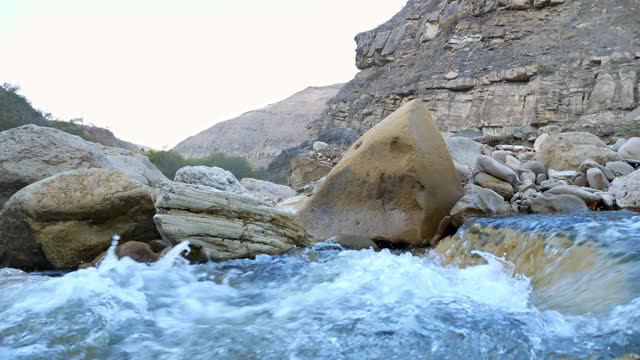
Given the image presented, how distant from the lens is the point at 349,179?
6.62m

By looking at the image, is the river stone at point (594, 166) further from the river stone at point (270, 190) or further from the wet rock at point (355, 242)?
the river stone at point (270, 190)

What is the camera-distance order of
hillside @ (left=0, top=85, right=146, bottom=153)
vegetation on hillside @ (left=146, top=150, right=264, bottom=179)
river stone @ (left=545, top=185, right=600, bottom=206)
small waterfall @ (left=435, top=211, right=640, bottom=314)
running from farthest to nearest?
vegetation on hillside @ (left=146, top=150, right=264, bottom=179) → hillside @ (left=0, top=85, right=146, bottom=153) → river stone @ (left=545, top=185, right=600, bottom=206) → small waterfall @ (left=435, top=211, right=640, bottom=314)

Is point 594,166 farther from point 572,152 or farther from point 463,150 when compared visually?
point 463,150

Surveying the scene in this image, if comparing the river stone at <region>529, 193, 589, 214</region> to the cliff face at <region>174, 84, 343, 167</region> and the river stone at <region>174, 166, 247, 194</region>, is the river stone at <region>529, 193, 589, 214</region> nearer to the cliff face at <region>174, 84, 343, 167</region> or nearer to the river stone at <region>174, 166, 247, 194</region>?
the river stone at <region>174, 166, 247, 194</region>

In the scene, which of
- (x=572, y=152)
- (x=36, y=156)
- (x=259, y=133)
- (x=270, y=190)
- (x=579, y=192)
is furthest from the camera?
(x=259, y=133)

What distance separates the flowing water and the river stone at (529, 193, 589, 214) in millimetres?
1098

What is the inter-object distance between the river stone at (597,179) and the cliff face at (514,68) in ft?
39.5

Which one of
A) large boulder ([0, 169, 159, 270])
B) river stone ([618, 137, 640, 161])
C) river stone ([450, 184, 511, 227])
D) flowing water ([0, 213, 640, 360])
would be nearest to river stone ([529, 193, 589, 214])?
river stone ([450, 184, 511, 227])

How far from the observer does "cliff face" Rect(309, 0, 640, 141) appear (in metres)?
23.3

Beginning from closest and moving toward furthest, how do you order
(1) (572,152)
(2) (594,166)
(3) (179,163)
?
(2) (594,166)
(1) (572,152)
(3) (179,163)

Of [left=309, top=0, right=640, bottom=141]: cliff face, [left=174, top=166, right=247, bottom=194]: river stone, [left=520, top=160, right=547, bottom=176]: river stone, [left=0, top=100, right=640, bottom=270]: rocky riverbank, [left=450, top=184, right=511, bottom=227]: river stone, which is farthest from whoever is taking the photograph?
[left=309, top=0, right=640, bottom=141]: cliff face

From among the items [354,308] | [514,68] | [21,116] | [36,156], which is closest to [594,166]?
[354,308]

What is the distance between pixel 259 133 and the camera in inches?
2825

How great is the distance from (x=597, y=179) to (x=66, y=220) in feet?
21.5
